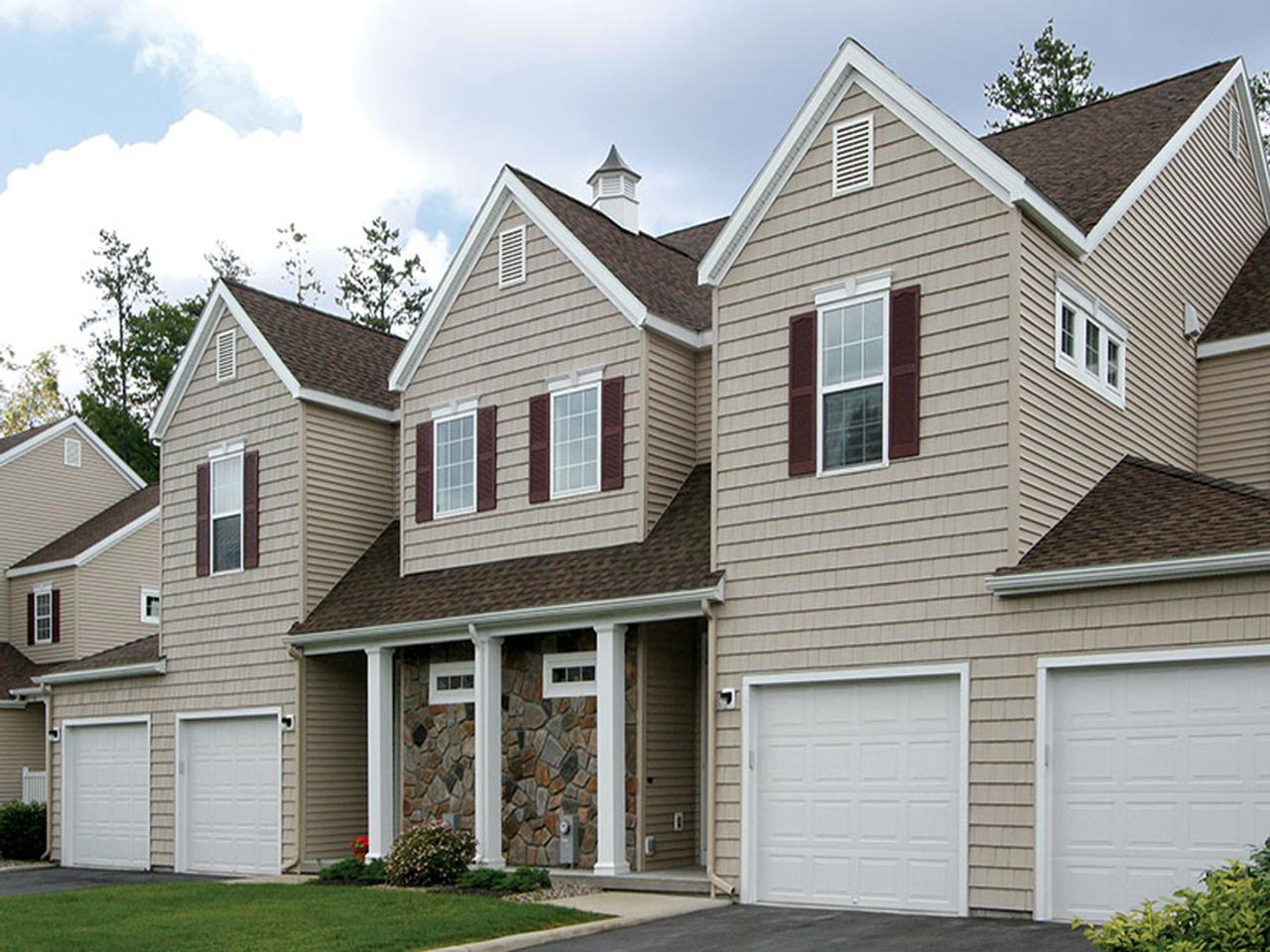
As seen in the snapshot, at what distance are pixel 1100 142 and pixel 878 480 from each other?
6.08 meters

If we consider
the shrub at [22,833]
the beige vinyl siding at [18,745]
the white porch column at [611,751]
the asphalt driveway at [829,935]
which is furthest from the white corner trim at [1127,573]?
the beige vinyl siding at [18,745]

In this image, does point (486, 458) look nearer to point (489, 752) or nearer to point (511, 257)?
point (511, 257)

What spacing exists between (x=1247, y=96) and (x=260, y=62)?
1264cm

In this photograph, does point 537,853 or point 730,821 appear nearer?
point 730,821

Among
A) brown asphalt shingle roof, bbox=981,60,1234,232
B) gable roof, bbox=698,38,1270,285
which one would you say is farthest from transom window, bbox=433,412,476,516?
brown asphalt shingle roof, bbox=981,60,1234,232

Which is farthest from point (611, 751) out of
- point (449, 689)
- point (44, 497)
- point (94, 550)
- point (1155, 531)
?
point (44, 497)

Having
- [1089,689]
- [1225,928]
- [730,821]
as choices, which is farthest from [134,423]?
[1225,928]

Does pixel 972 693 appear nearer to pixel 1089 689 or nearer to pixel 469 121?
pixel 1089 689

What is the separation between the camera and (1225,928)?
7496 millimetres

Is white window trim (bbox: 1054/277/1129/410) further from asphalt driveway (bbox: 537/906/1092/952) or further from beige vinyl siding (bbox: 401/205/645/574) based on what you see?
asphalt driveway (bbox: 537/906/1092/952)

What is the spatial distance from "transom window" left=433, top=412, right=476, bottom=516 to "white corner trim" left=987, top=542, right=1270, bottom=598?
8135mm

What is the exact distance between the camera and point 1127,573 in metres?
12.4

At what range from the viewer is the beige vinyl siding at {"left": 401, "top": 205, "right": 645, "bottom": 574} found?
58.2 ft

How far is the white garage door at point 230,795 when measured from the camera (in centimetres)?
2050
